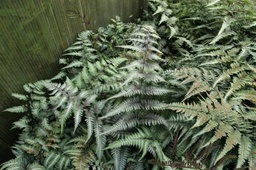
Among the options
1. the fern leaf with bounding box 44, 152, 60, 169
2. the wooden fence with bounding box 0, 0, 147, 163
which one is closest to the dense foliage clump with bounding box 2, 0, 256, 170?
the fern leaf with bounding box 44, 152, 60, 169

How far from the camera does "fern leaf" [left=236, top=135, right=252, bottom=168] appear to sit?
1.72m

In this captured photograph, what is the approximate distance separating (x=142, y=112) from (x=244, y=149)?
84 centimetres

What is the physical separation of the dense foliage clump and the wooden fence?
13cm

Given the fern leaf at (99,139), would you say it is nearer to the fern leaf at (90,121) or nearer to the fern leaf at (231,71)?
the fern leaf at (90,121)

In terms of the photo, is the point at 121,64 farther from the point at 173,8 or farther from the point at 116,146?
the point at 173,8

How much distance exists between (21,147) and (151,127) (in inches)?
45.3

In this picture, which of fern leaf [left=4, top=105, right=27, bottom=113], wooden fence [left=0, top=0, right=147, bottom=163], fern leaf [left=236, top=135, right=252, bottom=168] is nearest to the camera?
fern leaf [left=236, top=135, right=252, bottom=168]

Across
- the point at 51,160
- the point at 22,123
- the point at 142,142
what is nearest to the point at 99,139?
the point at 142,142

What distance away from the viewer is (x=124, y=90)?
2059mm

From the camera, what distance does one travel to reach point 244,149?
5.82 ft

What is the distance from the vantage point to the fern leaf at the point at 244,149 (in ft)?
5.66

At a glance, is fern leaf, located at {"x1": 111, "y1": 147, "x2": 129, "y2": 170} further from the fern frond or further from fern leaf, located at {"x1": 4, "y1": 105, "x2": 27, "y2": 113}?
fern leaf, located at {"x1": 4, "y1": 105, "x2": 27, "y2": 113}

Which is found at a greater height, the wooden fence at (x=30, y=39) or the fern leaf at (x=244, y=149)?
the wooden fence at (x=30, y=39)

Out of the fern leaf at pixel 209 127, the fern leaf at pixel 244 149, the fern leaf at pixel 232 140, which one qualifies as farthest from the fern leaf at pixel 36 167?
the fern leaf at pixel 244 149
